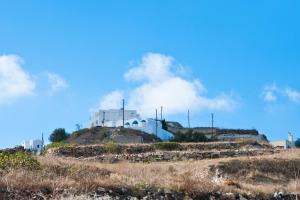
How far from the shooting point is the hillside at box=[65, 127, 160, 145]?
Result: 7781 cm

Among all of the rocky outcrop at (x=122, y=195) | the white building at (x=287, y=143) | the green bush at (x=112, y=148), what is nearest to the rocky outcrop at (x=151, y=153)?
the green bush at (x=112, y=148)

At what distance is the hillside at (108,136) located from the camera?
77.8 m

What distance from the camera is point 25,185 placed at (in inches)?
473

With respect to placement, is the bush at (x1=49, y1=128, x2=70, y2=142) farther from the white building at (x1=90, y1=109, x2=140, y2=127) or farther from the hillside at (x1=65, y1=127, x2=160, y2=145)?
the white building at (x1=90, y1=109, x2=140, y2=127)

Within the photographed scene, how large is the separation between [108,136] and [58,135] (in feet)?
38.2

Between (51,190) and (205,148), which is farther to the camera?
(205,148)

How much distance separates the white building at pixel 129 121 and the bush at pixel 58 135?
13307 mm

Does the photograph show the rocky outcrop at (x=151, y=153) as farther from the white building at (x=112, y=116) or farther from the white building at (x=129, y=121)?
the white building at (x=112, y=116)

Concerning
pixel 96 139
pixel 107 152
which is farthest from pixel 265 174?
pixel 96 139

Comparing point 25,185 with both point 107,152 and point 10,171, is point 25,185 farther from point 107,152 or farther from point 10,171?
point 107,152

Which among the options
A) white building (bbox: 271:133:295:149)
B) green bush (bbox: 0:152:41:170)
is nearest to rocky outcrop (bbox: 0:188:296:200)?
green bush (bbox: 0:152:41:170)

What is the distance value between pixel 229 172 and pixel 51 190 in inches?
748

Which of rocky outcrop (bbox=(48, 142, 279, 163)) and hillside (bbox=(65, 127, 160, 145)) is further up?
hillside (bbox=(65, 127, 160, 145))

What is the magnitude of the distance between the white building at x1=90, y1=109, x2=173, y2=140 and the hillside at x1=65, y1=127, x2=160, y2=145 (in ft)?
38.0
